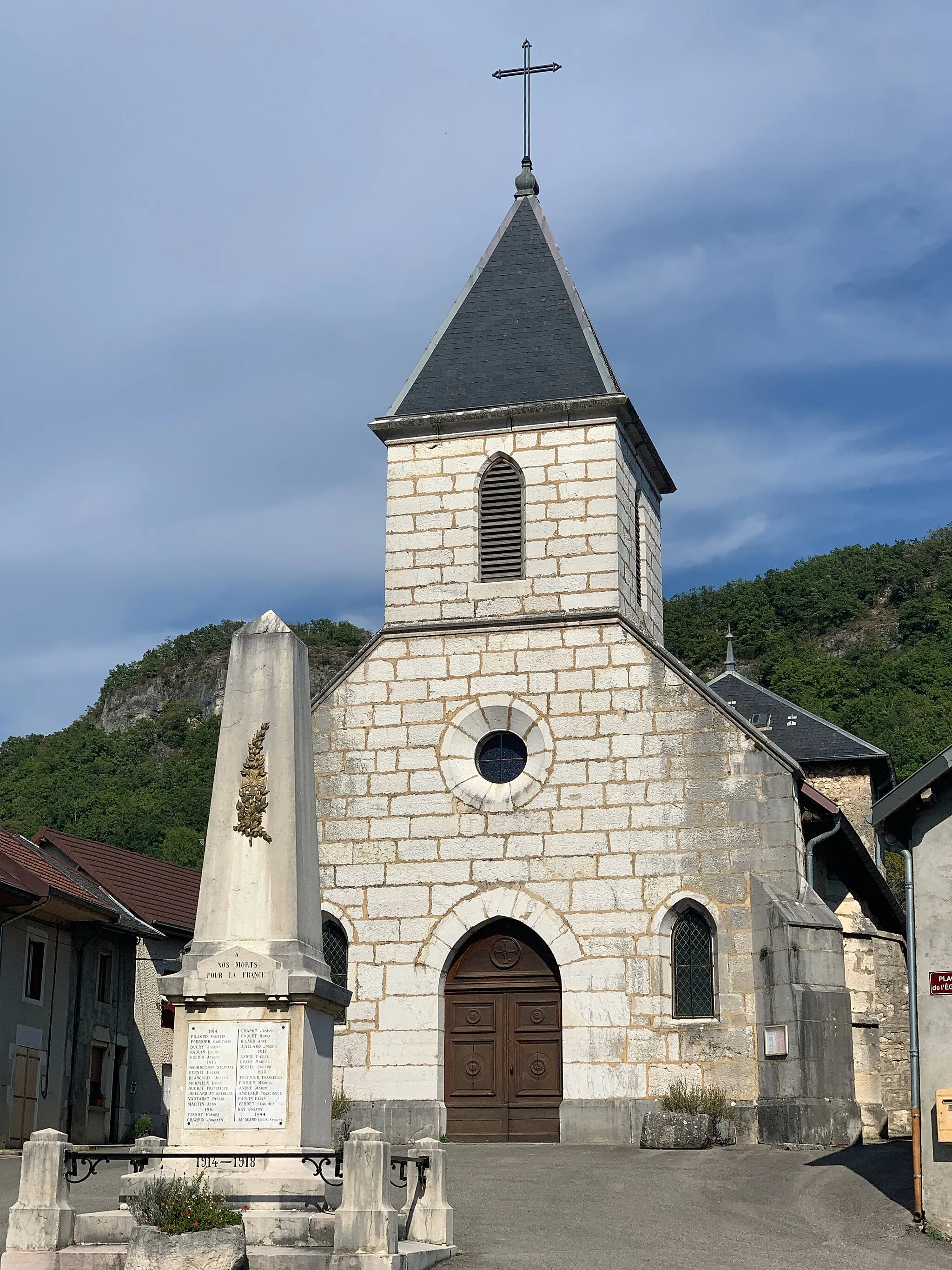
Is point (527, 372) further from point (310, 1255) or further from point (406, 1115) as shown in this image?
point (310, 1255)

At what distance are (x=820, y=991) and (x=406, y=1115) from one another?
4.94 meters

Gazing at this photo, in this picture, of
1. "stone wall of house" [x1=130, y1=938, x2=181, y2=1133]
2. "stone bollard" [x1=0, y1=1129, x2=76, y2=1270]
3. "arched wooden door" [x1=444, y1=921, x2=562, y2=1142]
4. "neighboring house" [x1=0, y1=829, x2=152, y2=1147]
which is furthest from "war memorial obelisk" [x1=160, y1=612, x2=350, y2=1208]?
"stone wall of house" [x1=130, y1=938, x2=181, y2=1133]

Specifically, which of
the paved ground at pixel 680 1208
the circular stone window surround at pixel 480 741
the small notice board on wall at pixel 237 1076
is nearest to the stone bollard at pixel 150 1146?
the small notice board on wall at pixel 237 1076

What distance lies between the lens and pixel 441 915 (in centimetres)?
1872

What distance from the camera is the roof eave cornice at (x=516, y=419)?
2047 centimetres

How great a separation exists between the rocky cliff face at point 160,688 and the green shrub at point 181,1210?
8206cm

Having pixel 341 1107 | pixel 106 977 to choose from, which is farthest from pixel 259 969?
pixel 106 977

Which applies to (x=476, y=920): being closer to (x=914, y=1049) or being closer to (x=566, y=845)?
(x=566, y=845)

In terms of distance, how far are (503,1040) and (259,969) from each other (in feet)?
26.7

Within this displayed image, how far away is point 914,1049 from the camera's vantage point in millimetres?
12562

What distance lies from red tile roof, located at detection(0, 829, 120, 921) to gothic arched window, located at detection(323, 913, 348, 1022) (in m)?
6.45

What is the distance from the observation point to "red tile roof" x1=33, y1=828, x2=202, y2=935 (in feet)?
95.1

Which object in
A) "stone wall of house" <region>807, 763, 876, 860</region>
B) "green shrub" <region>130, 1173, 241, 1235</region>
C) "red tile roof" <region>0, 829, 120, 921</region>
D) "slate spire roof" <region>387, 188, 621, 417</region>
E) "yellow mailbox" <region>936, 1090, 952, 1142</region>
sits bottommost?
"green shrub" <region>130, 1173, 241, 1235</region>

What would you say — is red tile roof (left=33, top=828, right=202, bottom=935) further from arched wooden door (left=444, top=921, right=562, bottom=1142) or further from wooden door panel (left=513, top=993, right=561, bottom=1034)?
wooden door panel (left=513, top=993, right=561, bottom=1034)
